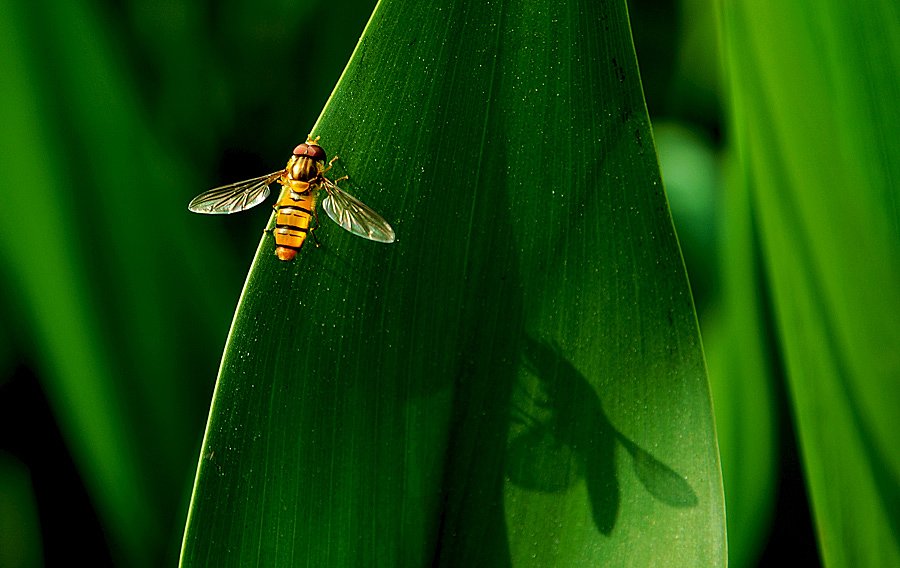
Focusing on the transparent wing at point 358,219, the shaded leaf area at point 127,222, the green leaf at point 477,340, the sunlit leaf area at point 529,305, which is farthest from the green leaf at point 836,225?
the shaded leaf area at point 127,222

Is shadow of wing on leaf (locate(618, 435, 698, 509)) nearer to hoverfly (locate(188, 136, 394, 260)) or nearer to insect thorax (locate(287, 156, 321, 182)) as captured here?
hoverfly (locate(188, 136, 394, 260))

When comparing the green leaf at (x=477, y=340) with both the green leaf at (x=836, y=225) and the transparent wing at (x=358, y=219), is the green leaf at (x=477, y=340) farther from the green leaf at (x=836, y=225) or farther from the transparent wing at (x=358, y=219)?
the green leaf at (x=836, y=225)

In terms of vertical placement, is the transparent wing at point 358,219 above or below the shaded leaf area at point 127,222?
below

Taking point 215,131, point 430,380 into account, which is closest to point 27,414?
point 215,131

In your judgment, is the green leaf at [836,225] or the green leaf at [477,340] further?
the green leaf at [836,225]

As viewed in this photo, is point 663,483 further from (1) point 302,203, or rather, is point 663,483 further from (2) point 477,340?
(1) point 302,203

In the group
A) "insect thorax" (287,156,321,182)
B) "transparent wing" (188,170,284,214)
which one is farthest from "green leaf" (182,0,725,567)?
"transparent wing" (188,170,284,214)

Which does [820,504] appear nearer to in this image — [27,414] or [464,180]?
[464,180]
